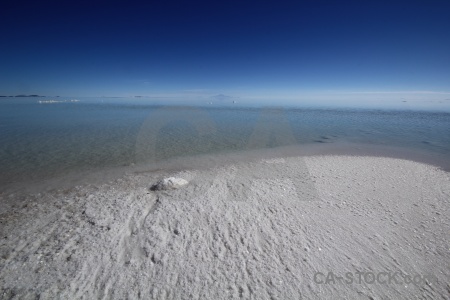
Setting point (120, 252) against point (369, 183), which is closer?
point (120, 252)

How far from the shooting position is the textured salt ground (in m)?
5.03

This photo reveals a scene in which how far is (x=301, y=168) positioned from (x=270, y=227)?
23.0 feet

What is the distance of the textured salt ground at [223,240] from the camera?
198 inches

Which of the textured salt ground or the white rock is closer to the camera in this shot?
the textured salt ground

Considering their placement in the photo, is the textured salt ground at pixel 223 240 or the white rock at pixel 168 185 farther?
the white rock at pixel 168 185

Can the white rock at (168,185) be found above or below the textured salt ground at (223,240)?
above

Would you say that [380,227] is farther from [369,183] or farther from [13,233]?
[13,233]

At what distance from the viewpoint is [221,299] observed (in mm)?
4801

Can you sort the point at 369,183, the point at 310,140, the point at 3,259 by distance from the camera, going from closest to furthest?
the point at 3,259
the point at 369,183
the point at 310,140

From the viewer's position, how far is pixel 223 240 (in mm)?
6527

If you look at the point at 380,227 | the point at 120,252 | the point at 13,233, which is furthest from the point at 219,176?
the point at 13,233

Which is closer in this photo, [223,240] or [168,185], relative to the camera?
[223,240]

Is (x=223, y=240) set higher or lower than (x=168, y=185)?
lower

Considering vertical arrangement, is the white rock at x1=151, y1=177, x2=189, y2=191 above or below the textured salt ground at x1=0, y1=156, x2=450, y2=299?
above
